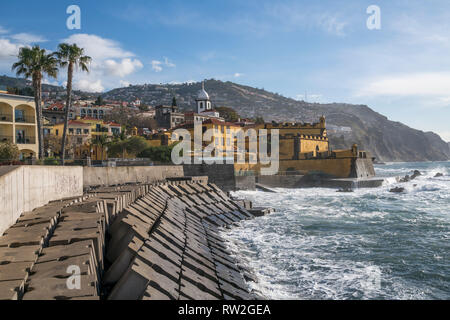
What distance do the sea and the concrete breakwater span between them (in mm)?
1628

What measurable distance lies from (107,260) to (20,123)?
28047mm

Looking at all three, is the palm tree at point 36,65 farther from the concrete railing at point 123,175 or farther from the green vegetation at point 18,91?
the green vegetation at point 18,91

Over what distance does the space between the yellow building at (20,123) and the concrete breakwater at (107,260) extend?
2369cm

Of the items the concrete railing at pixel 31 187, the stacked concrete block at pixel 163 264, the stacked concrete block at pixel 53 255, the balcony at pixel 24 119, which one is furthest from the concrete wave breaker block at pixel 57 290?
the balcony at pixel 24 119

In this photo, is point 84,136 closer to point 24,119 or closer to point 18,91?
point 18,91

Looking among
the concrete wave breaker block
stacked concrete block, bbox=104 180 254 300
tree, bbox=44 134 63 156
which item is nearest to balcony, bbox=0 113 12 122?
tree, bbox=44 134 63 156

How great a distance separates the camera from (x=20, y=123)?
31.6 metres

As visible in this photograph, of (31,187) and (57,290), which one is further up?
(31,187)

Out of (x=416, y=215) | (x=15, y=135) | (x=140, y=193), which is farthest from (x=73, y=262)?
(x=15, y=135)

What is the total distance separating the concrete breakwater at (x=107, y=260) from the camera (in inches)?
219

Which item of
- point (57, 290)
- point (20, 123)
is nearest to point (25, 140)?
point (20, 123)

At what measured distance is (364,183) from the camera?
46188mm

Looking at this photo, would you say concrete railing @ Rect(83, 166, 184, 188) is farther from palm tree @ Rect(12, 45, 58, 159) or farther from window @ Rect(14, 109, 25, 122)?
window @ Rect(14, 109, 25, 122)
